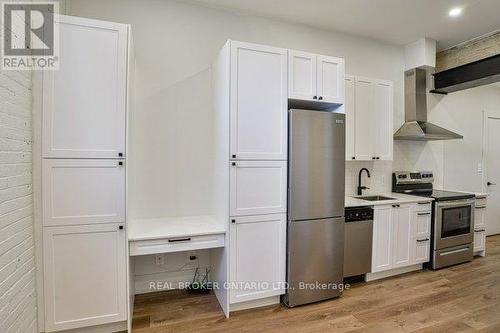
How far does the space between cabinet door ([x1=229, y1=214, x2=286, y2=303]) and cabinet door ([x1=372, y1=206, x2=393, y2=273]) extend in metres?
1.22

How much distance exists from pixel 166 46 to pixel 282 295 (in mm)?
2770

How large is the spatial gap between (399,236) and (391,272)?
465 millimetres

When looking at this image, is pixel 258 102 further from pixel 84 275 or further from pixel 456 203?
pixel 456 203

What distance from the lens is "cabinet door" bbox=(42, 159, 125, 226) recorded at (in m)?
1.88

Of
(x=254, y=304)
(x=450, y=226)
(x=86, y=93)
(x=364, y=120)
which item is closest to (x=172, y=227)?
(x=254, y=304)

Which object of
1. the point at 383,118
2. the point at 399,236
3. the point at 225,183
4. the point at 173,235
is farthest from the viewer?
the point at 383,118

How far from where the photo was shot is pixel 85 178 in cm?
195

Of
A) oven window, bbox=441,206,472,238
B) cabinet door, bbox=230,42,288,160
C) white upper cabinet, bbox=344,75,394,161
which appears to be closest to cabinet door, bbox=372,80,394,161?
white upper cabinet, bbox=344,75,394,161

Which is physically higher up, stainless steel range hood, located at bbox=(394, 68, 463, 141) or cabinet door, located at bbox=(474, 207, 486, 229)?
stainless steel range hood, located at bbox=(394, 68, 463, 141)

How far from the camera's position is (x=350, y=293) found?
2770mm

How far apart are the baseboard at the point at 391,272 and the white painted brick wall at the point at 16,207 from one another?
316 cm

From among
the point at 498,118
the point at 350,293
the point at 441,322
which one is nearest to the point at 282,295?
the point at 350,293

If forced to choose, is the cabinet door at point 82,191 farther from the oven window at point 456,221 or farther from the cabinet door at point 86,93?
the oven window at point 456,221

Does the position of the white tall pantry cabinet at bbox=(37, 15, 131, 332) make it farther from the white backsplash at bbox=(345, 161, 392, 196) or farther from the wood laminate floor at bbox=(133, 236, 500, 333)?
the white backsplash at bbox=(345, 161, 392, 196)
